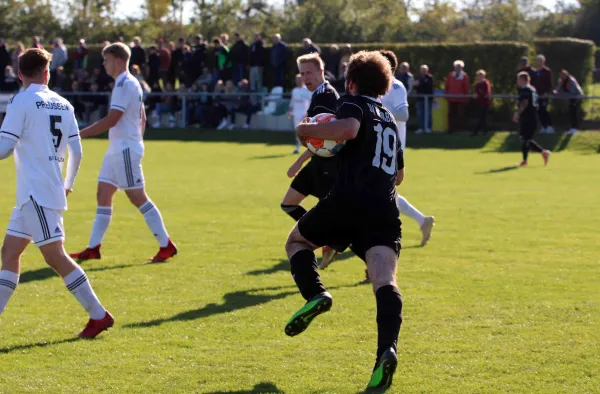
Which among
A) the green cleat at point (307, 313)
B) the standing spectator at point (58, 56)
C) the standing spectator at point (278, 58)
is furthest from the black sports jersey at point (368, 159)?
the standing spectator at point (58, 56)

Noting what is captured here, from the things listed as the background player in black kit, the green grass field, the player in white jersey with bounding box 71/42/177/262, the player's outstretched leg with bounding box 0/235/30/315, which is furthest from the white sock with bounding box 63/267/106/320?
the player in white jersey with bounding box 71/42/177/262

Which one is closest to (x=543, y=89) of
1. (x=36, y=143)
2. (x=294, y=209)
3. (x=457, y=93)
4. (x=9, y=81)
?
(x=457, y=93)

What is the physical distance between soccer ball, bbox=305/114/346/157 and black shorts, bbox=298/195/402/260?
0.27 m

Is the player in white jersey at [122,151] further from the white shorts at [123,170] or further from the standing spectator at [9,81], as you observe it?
the standing spectator at [9,81]

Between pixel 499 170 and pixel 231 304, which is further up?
pixel 231 304

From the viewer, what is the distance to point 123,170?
9.84m

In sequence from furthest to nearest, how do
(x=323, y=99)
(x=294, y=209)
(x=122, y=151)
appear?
(x=122, y=151) < (x=294, y=209) < (x=323, y=99)

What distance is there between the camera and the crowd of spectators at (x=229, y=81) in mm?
26562

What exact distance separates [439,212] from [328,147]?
8.24 meters

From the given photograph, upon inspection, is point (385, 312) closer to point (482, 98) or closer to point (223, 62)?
point (482, 98)

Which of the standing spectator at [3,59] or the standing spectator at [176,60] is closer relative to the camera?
the standing spectator at [176,60]

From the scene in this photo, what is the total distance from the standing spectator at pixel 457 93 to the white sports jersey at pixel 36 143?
2094 cm

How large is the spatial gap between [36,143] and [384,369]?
9.17 feet

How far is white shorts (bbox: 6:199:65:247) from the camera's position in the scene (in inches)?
258
